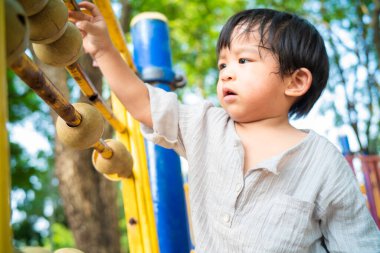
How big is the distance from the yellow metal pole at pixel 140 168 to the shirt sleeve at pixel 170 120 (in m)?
0.26

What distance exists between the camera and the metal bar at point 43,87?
0.53 metres

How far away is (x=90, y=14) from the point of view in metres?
1.10

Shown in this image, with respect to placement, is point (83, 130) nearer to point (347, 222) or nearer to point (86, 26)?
point (86, 26)

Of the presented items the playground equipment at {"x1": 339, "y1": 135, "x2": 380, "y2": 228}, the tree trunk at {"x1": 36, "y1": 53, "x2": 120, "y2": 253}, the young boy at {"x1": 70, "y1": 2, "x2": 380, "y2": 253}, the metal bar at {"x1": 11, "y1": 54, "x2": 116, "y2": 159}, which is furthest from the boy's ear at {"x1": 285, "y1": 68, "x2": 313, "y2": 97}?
the playground equipment at {"x1": 339, "y1": 135, "x2": 380, "y2": 228}

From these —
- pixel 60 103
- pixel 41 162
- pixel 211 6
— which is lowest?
pixel 41 162

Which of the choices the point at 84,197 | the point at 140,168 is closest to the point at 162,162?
the point at 140,168

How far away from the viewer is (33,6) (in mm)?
558

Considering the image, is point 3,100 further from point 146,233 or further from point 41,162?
point 41,162

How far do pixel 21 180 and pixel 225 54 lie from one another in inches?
330

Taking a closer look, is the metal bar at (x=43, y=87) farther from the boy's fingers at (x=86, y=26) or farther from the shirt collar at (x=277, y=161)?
the shirt collar at (x=277, y=161)

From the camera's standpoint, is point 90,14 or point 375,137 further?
point 375,137

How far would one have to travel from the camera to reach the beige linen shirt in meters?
1.03


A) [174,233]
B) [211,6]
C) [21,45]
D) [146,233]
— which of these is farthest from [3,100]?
[211,6]

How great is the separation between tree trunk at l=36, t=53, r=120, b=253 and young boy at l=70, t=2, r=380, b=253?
2.33m
